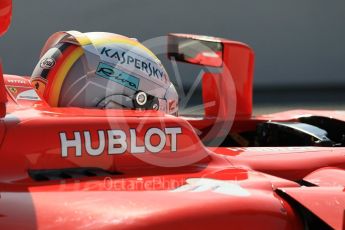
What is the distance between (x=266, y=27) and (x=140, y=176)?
10289mm

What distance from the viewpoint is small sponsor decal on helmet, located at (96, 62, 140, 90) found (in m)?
2.76

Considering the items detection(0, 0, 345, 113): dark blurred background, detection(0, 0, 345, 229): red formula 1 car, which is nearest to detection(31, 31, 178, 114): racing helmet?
detection(0, 0, 345, 229): red formula 1 car

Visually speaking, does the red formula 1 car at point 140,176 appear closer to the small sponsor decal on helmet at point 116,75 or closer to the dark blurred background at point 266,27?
the small sponsor decal on helmet at point 116,75

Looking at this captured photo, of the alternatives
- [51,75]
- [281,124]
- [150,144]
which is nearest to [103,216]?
[150,144]

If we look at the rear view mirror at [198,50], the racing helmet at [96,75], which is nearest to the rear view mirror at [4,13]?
the racing helmet at [96,75]

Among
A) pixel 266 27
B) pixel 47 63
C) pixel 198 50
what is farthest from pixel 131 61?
pixel 266 27

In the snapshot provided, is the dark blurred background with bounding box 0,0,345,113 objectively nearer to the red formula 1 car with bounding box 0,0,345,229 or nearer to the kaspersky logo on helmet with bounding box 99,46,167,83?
the kaspersky logo on helmet with bounding box 99,46,167,83

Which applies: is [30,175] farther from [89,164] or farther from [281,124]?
[281,124]

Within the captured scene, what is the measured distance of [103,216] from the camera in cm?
193

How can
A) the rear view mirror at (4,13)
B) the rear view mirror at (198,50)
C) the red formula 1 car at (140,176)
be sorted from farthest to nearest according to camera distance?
the rear view mirror at (198,50) < the red formula 1 car at (140,176) < the rear view mirror at (4,13)

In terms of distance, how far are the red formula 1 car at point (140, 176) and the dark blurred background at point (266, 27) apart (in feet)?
28.9

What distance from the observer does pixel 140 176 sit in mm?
2391

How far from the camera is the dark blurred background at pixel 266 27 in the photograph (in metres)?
11.8

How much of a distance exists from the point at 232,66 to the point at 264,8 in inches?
349
